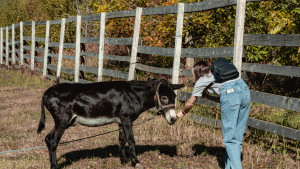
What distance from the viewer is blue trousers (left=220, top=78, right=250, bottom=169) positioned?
13.0 feet

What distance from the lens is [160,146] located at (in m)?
5.79

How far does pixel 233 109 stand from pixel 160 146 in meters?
2.16

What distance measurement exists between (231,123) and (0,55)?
70.0 ft

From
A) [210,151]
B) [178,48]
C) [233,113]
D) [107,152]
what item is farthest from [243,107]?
[178,48]

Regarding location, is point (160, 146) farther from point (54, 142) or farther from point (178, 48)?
point (178, 48)

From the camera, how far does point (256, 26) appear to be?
8.72 meters

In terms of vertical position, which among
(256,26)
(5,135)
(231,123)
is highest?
(256,26)

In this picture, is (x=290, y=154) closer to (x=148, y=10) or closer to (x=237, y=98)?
(x=237, y=98)

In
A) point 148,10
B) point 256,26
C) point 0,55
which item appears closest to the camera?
point 148,10

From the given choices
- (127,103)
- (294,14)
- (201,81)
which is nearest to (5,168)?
(127,103)

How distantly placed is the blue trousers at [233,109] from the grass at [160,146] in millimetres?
864

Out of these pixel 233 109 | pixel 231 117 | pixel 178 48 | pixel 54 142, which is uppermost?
pixel 178 48

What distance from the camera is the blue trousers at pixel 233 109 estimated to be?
13.0ft

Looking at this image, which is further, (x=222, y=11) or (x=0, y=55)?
(x=0, y=55)
